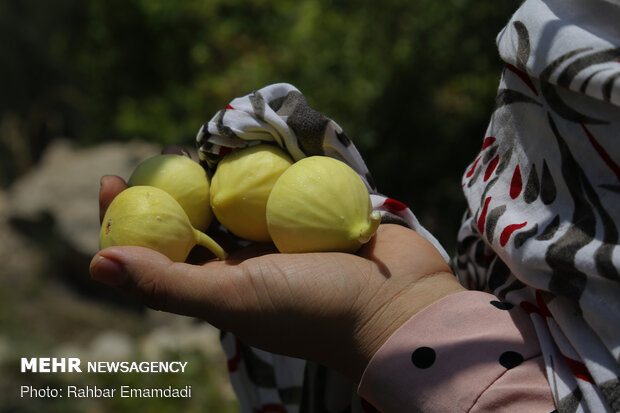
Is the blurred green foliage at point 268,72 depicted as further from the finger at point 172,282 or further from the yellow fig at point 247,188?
the finger at point 172,282

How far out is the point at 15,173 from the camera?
540cm

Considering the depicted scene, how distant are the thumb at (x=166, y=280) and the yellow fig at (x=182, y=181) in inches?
9.7

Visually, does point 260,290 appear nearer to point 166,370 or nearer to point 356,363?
point 356,363

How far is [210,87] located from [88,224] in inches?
44.2

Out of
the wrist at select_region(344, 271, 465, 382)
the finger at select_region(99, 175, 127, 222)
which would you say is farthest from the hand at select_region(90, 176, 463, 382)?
the finger at select_region(99, 175, 127, 222)

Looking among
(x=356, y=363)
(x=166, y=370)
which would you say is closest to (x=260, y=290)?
(x=356, y=363)

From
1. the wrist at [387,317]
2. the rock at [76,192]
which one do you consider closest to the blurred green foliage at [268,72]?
the rock at [76,192]

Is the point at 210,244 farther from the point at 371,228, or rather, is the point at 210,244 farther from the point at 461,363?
the point at 461,363

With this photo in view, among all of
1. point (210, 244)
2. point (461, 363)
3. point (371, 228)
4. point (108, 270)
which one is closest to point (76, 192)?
point (210, 244)

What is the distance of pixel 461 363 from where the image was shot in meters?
1.02

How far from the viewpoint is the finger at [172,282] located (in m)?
1.10

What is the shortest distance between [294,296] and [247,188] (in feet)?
0.96

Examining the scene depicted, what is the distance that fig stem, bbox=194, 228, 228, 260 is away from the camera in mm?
1306

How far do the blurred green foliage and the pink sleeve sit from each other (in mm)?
2117
